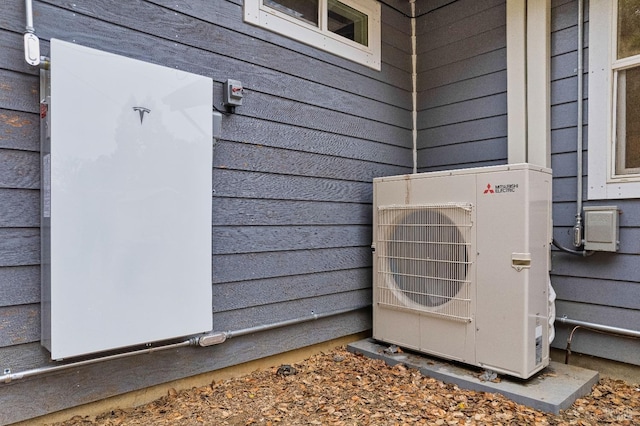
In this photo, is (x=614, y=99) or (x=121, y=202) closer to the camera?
(x=121, y=202)

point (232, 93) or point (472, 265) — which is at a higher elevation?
point (232, 93)

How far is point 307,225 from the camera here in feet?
8.29

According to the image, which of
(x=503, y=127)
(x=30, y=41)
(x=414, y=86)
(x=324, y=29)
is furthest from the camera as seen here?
(x=414, y=86)

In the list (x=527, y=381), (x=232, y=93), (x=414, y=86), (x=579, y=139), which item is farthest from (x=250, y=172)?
(x=579, y=139)

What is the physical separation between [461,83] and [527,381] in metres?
2.08

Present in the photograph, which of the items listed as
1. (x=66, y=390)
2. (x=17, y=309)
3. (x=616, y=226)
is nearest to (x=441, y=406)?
(x=616, y=226)

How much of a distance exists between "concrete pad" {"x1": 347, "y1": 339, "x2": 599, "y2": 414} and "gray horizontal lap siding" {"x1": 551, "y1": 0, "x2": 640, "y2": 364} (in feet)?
0.81

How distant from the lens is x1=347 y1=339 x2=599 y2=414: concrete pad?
6.32ft

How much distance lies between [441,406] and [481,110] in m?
2.03

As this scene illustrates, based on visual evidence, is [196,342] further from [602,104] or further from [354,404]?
[602,104]

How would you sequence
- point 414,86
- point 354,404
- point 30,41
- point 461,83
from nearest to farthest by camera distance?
point 30,41 → point 354,404 → point 461,83 → point 414,86

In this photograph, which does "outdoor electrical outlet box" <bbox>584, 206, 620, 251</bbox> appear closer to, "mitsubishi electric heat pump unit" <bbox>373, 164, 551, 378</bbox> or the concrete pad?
"mitsubishi electric heat pump unit" <bbox>373, 164, 551, 378</bbox>

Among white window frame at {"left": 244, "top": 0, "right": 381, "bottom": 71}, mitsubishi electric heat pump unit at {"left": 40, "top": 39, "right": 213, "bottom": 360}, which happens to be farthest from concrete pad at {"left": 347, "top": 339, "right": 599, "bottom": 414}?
white window frame at {"left": 244, "top": 0, "right": 381, "bottom": 71}

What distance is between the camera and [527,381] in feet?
6.86
